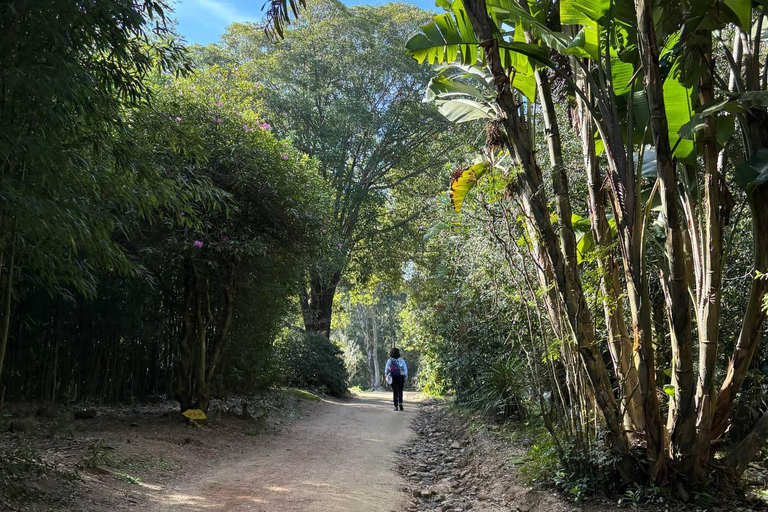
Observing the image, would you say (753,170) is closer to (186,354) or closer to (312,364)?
(186,354)

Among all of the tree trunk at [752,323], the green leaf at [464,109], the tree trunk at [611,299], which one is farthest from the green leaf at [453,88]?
the tree trunk at [752,323]

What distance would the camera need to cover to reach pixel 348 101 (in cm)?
1820

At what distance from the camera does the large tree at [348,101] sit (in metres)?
18.7

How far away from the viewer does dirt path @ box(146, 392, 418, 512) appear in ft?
17.0

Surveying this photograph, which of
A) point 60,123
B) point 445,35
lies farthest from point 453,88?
point 60,123

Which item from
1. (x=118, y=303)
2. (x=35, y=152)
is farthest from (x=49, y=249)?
(x=118, y=303)

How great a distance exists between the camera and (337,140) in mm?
18781

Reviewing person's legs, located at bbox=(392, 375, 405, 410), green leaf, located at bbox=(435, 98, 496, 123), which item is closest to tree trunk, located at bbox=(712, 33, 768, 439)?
green leaf, located at bbox=(435, 98, 496, 123)

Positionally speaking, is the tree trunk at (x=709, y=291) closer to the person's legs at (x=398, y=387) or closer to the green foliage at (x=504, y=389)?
the green foliage at (x=504, y=389)

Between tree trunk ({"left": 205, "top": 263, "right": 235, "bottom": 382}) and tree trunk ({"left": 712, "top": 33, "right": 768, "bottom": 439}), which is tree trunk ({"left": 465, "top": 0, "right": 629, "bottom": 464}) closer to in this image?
tree trunk ({"left": 712, "top": 33, "right": 768, "bottom": 439})

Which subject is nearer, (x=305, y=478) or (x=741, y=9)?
(x=741, y=9)

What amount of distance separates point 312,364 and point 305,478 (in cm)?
1115

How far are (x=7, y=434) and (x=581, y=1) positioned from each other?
292 inches

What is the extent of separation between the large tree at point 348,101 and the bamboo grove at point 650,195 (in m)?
13.2
